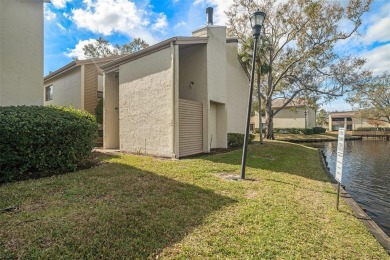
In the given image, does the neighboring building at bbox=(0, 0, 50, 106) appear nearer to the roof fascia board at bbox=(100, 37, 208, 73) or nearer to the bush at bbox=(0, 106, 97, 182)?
the bush at bbox=(0, 106, 97, 182)

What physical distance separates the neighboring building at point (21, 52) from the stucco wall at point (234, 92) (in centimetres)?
1075

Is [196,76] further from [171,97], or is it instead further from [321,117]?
[321,117]

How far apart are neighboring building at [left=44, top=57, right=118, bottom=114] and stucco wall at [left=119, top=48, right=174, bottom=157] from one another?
4.71m

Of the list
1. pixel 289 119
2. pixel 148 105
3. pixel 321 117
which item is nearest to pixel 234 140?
pixel 148 105

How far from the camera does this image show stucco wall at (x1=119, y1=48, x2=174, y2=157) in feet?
31.4

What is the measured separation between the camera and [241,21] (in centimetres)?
2134

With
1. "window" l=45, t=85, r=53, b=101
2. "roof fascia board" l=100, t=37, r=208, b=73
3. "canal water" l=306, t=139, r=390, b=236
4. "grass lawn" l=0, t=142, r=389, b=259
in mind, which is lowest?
"canal water" l=306, t=139, r=390, b=236

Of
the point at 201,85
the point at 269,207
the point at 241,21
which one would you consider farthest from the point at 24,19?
the point at 241,21

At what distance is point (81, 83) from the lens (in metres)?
15.3

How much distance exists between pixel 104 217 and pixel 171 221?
1059 millimetres

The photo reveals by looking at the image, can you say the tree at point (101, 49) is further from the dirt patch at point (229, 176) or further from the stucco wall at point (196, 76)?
the dirt patch at point (229, 176)

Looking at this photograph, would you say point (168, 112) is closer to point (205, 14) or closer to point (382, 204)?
point (205, 14)

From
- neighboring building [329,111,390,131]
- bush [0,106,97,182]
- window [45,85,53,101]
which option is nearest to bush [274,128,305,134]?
neighboring building [329,111,390,131]

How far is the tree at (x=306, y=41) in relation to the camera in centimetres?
1797
